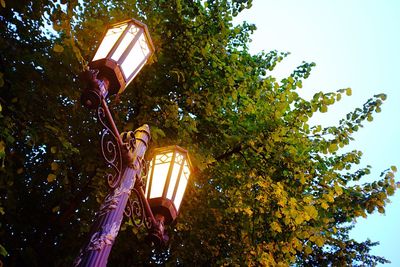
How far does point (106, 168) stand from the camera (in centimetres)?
654

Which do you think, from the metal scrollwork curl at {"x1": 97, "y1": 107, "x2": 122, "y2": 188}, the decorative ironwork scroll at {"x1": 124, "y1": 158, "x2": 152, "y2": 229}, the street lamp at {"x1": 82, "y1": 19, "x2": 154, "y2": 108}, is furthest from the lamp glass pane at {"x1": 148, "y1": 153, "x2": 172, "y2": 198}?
the street lamp at {"x1": 82, "y1": 19, "x2": 154, "y2": 108}

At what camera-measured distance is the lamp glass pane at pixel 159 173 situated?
10.3ft

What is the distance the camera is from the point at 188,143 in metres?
6.33

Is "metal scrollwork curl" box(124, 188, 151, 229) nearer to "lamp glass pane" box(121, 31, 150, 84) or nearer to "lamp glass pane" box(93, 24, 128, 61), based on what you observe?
"lamp glass pane" box(121, 31, 150, 84)

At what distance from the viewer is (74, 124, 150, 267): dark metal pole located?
210cm

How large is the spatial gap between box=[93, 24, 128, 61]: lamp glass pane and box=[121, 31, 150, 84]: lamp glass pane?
0.18m

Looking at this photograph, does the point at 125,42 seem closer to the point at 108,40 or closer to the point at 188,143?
the point at 108,40

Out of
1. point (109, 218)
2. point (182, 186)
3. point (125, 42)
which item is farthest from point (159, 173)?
point (125, 42)

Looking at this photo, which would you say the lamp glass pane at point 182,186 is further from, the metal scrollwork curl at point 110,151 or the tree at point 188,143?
the tree at point 188,143

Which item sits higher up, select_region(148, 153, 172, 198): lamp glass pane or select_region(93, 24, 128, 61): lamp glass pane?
select_region(93, 24, 128, 61): lamp glass pane

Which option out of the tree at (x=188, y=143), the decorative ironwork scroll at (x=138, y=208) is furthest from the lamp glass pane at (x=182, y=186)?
the tree at (x=188, y=143)

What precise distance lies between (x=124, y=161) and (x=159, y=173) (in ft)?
1.81

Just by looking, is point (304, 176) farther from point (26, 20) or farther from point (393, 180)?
point (26, 20)

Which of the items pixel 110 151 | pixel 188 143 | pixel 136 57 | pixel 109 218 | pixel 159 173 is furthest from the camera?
pixel 188 143
